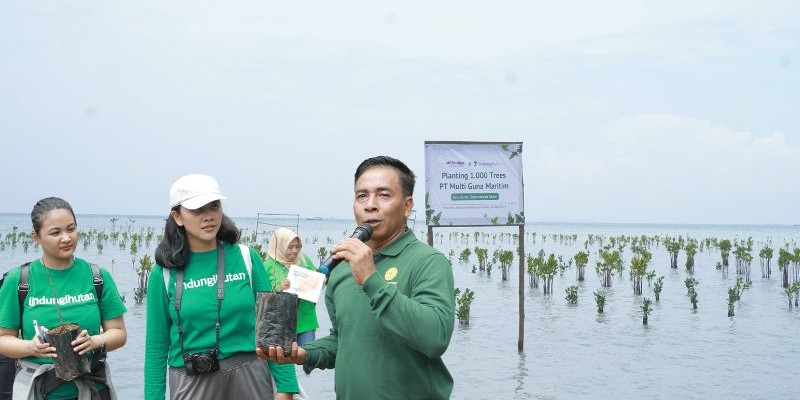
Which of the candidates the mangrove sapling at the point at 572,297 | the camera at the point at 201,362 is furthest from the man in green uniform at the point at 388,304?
the mangrove sapling at the point at 572,297

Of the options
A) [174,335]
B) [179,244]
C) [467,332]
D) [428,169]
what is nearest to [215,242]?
[179,244]

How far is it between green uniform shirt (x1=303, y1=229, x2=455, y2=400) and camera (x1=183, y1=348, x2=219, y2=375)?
3.23ft

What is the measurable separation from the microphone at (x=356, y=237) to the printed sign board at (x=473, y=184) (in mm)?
6495

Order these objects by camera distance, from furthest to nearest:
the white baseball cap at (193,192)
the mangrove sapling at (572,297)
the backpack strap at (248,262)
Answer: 1. the mangrove sapling at (572,297)
2. the backpack strap at (248,262)
3. the white baseball cap at (193,192)

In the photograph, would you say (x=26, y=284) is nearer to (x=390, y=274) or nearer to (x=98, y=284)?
(x=98, y=284)

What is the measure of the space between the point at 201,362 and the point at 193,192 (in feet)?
2.42

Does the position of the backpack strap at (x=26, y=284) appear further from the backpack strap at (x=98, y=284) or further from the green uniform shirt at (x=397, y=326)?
the green uniform shirt at (x=397, y=326)

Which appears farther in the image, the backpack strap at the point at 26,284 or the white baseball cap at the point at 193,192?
the backpack strap at the point at 26,284

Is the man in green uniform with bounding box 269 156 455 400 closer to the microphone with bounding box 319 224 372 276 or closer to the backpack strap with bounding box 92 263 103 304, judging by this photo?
the microphone with bounding box 319 224 372 276

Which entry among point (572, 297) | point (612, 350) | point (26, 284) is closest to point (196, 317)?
point (26, 284)

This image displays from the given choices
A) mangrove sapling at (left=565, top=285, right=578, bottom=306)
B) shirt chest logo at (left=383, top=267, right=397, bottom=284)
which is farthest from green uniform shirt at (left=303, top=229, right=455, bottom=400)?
mangrove sapling at (left=565, top=285, right=578, bottom=306)

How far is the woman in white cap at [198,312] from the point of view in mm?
2947

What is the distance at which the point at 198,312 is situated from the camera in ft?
9.70

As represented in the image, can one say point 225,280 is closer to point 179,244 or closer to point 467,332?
point 179,244
